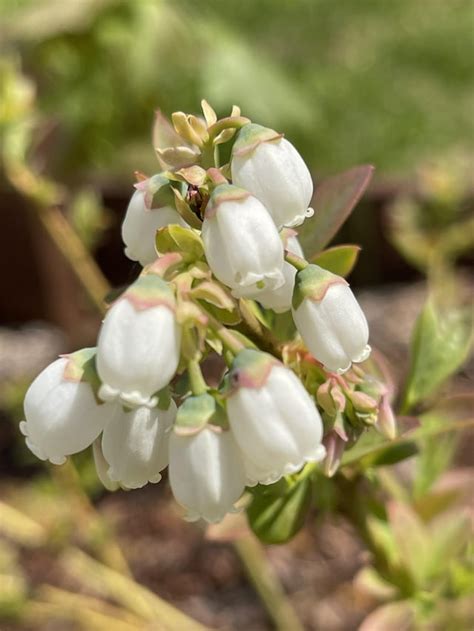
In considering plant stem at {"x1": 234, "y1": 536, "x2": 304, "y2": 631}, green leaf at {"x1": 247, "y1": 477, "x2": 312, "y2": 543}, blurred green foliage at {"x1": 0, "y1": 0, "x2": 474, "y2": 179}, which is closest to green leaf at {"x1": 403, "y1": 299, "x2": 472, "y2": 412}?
green leaf at {"x1": 247, "y1": 477, "x2": 312, "y2": 543}

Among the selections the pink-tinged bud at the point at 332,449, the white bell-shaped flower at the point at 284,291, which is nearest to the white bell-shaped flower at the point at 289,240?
the white bell-shaped flower at the point at 284,291

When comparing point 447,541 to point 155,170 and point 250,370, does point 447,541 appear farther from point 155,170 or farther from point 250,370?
point 155,170

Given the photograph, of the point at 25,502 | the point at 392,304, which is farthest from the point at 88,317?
the point at 392,304

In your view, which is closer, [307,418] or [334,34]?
[307,418]

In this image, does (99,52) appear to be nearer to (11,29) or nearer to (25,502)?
(11,29)

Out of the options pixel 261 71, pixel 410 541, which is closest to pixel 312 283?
pixel 410 541

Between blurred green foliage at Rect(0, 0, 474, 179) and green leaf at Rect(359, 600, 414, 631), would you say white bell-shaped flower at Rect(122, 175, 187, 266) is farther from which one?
blurred green foliage at Rect(0, 0, 474, 179)
